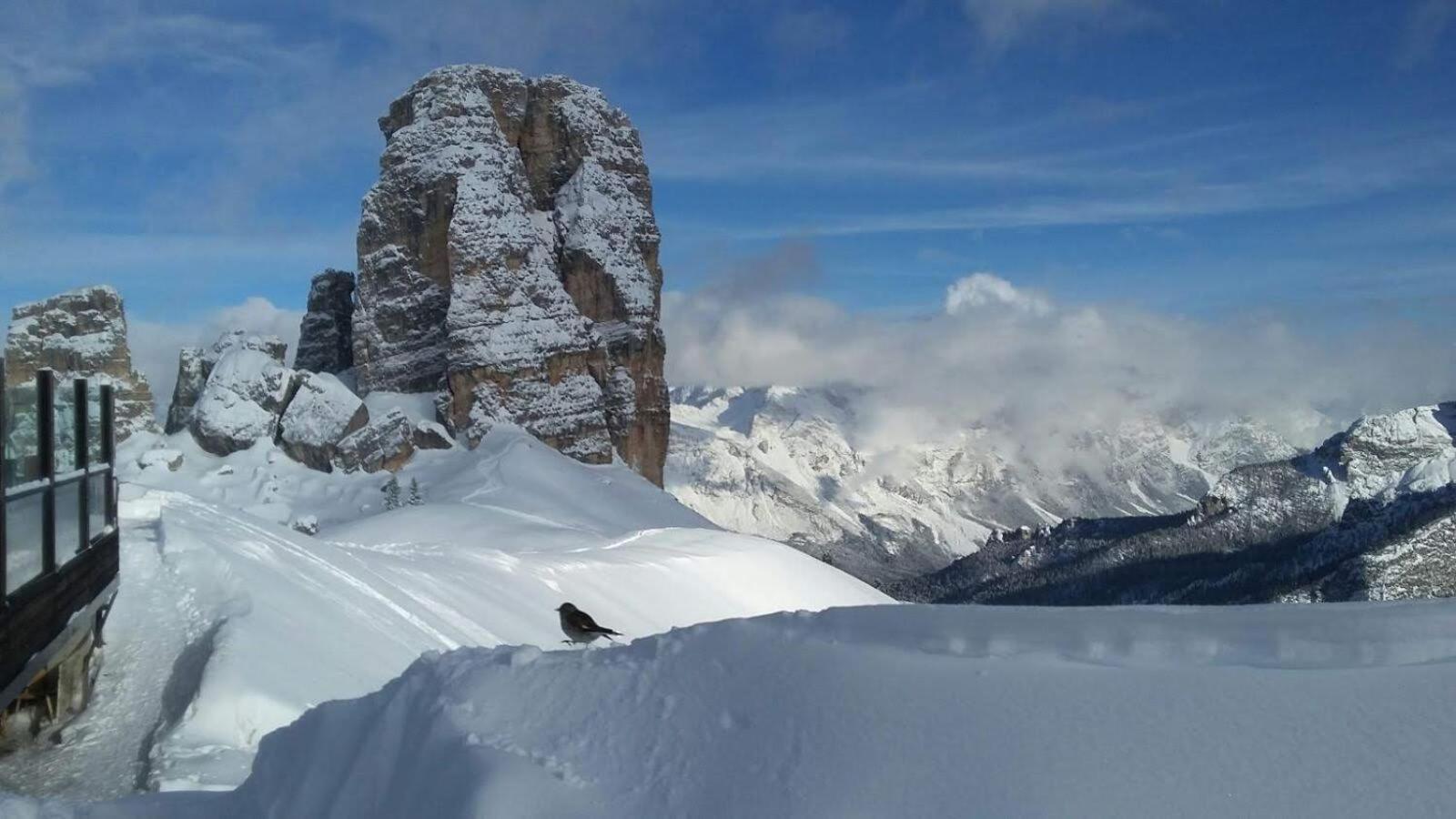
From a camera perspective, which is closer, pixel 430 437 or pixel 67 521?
pixel 67 521

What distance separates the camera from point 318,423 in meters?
44.8

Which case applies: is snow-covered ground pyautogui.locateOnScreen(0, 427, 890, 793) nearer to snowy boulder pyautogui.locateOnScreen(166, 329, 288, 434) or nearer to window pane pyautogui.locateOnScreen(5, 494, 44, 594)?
window pane pyautogui.locateOnScreen(5, 494, 44, 594)

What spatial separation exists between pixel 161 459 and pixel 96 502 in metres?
36.2

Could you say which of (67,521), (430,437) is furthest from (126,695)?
(430,437)

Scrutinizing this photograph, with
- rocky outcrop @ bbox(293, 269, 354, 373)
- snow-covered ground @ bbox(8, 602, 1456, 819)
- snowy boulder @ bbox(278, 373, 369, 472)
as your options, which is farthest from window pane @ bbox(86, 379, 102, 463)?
rocky outcrop @ bbox(293, 269, 354, 373)

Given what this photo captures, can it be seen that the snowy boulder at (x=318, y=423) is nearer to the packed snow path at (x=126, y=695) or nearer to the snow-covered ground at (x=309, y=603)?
the snow-covered ground at (x=309, y=603)

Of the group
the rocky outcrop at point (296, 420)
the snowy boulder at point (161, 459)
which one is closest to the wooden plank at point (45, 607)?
the snowy boulder at point (161, 459)

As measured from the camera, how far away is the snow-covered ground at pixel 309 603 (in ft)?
27.5

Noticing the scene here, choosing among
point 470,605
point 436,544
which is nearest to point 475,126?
point 436,544

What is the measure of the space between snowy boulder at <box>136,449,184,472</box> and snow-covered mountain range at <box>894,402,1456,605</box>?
92.2 meters

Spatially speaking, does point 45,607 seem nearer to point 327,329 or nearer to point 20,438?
point 20,438

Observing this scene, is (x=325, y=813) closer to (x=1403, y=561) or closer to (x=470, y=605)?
(x=470, y=605)

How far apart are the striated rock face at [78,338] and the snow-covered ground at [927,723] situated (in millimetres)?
44975

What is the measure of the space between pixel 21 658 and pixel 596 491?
3795 centimetres
